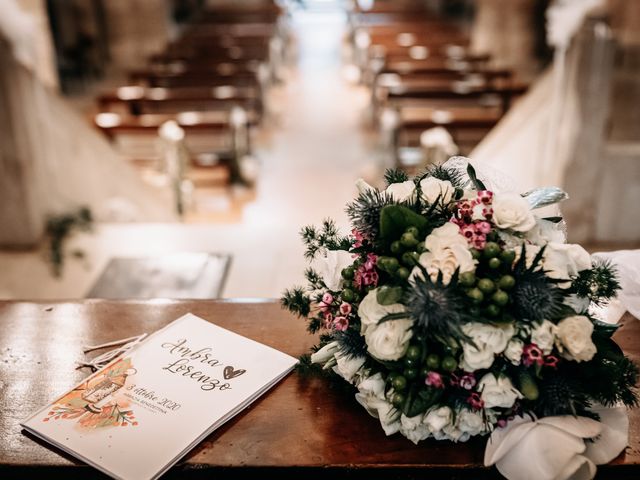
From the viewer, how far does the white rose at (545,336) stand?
1164mm

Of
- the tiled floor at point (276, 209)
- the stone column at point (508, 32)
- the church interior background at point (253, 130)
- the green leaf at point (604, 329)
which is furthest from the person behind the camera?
the stone column at point (508, 32)

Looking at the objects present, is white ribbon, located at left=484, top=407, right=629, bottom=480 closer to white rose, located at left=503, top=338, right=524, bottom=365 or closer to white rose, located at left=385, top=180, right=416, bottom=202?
white rose, located at left=503, top=338, right=524, bottom=365

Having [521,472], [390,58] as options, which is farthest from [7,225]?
Answer: [390,58]

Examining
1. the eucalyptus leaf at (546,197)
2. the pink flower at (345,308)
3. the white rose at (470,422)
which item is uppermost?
the eucalyptus leaf at (546,197)

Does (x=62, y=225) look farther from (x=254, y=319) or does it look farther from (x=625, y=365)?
(x=625, y=365)

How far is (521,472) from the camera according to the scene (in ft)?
3.89

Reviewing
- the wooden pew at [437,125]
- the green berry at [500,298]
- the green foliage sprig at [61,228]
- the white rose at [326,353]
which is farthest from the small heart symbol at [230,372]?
the wooden pew at [437,125]

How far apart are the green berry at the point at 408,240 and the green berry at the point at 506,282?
168 millimetres

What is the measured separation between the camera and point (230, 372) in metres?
1.48

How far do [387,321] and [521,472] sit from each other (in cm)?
36

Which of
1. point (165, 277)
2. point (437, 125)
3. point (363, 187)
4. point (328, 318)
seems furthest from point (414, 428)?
point (437, 125)

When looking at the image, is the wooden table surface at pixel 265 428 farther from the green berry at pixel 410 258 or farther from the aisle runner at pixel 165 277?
the aisle runner at pixel 165 277

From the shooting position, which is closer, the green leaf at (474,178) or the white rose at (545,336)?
the white rose at (545,336)

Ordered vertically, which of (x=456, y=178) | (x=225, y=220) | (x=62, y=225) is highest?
(x=456, y=178)
